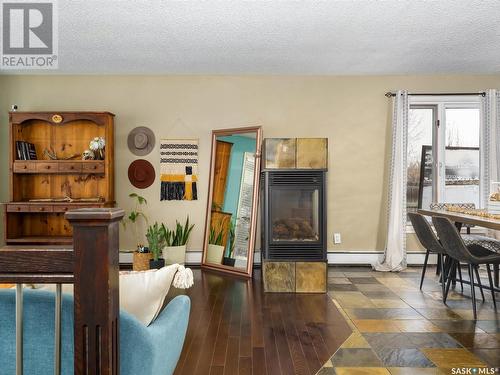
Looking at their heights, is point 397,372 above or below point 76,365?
below

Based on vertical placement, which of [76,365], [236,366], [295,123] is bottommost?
[236,366]

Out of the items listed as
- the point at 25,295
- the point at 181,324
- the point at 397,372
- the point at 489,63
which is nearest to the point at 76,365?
the point at 25,295

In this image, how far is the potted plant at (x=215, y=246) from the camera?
5.32 meters

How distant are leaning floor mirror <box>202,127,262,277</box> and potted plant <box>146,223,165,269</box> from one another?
23.0 inches

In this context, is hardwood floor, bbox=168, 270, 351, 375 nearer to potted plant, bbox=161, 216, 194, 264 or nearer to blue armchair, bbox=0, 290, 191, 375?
potted plant, bbox=161, 216, 194, 264

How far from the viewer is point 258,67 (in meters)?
5.16

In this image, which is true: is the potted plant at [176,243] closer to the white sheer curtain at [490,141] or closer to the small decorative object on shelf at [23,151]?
the small decorative object on shelf at [23,151]

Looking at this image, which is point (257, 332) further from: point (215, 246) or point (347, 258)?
point (347, 258)

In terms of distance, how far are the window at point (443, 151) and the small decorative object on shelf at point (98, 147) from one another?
4.06 metres

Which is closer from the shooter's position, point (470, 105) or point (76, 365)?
point (76, 365)

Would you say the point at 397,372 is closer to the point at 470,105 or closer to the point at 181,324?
the point at 181,324

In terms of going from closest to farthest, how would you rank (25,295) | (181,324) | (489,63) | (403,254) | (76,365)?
1. (76,365)
2. (25,295)
3. (181,324)
4. (489,63)
5. (403,254)

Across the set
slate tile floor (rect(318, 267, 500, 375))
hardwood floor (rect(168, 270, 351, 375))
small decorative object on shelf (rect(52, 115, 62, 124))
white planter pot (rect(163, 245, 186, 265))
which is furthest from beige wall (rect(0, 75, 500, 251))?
hardwood floor (rect(168, 270, 351, 375))

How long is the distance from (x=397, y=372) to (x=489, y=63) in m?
4.21
